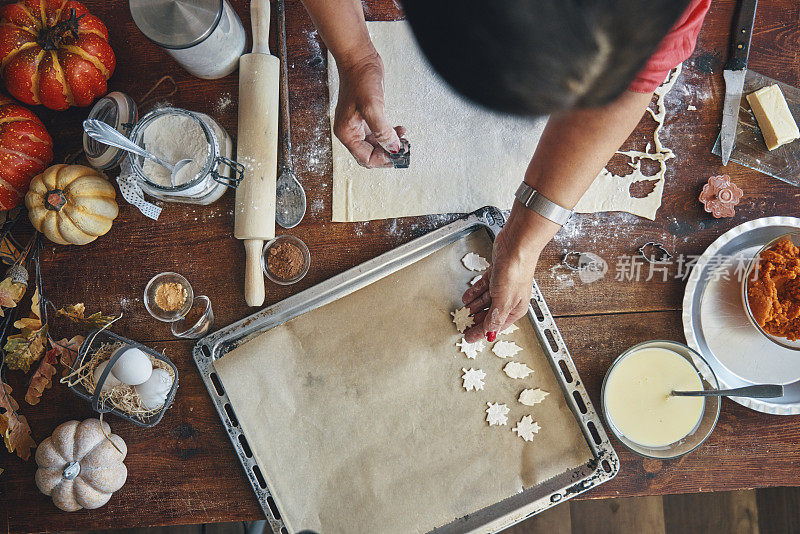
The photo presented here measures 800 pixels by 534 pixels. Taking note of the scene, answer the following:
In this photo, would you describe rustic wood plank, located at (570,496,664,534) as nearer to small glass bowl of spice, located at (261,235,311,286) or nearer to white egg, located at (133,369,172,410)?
small glass bowl of spice, located at (261,235,311,286)

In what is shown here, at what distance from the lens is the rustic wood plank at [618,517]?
6.22 ft

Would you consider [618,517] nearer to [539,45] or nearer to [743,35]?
[743,35]

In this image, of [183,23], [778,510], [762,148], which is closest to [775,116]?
[762,148]

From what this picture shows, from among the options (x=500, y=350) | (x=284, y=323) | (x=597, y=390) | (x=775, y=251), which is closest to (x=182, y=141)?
(x=284, y=323)

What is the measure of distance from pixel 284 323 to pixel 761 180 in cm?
116

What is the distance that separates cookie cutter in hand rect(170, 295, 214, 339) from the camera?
3.79ft

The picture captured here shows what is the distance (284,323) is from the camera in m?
1.18

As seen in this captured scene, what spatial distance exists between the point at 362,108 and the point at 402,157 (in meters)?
0.18

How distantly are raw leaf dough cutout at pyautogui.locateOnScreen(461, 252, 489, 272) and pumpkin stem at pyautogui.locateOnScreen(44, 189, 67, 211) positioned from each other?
85 cm

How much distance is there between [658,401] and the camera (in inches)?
44.5

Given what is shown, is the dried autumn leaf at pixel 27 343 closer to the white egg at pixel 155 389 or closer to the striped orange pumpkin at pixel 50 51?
the white egg at pixel 155 389

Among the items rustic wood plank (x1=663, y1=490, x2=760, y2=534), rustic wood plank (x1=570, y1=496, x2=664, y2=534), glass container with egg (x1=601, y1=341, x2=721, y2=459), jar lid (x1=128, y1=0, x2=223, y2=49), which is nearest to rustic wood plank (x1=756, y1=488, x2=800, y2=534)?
rustic wood plank (x1=663, y1=490, x2=760, y2=534)

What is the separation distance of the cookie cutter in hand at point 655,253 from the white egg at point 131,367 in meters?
1.11

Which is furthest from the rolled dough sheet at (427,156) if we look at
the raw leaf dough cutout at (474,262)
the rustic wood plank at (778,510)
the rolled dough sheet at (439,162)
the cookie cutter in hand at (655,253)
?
the rustic wood plank at (778,510)
